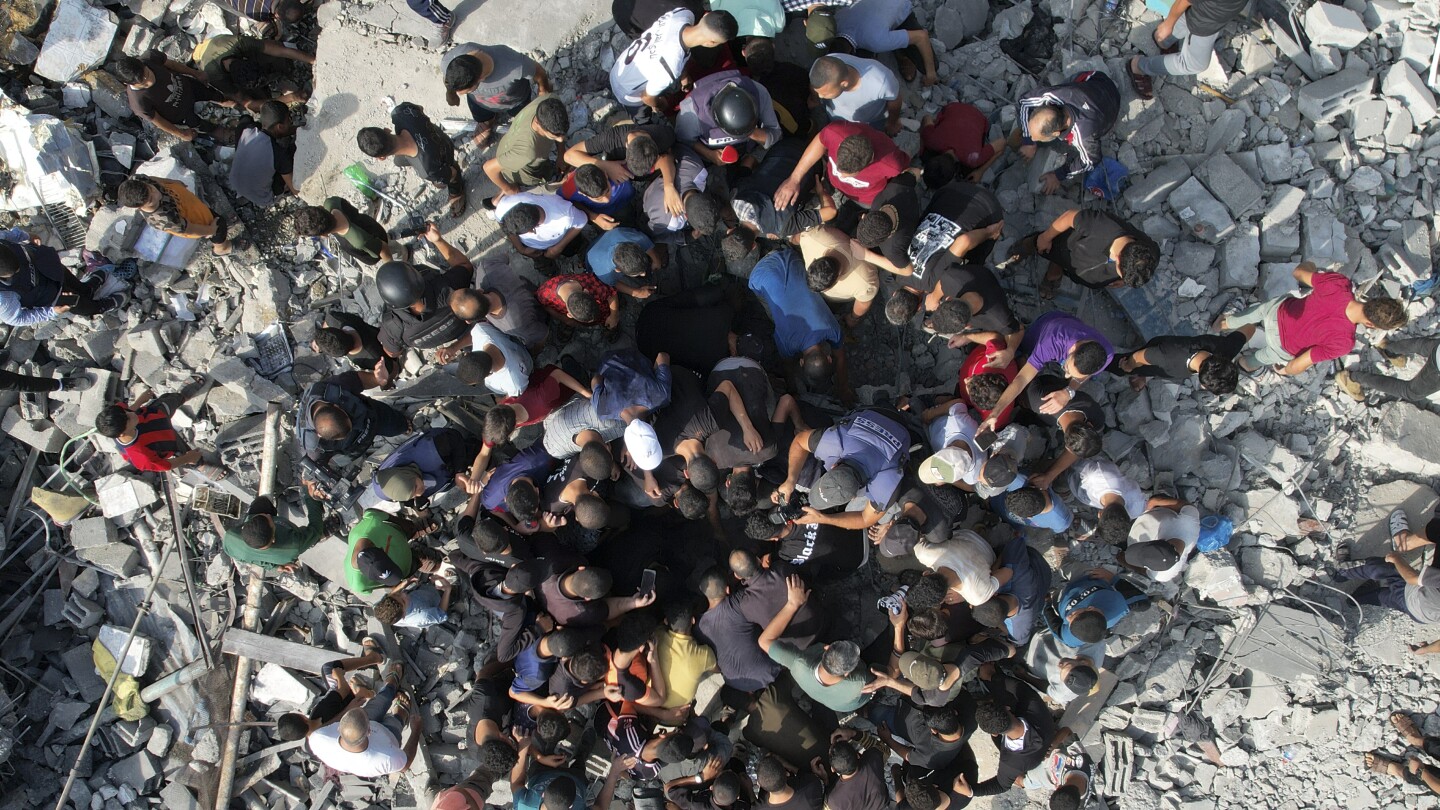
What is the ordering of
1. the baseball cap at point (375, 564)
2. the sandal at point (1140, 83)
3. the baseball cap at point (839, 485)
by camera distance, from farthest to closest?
the sandal at point (1140, 83) → the baseball cap at point (375, 564) → the baseball cap at point (839, 485)

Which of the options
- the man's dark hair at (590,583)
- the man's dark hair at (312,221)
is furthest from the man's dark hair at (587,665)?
the man's dark hair at (312,221)

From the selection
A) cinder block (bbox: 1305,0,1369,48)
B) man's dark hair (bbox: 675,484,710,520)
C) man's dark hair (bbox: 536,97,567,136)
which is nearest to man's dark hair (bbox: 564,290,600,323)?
man's dark hair (bbox: 536,97,567,136)

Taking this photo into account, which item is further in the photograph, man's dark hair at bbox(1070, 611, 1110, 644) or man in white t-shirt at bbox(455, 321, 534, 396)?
man in white t-shirt at bbox(455, 321, 534, 396)

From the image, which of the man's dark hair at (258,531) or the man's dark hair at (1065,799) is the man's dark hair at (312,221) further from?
the man's dark hair at (1065,799)

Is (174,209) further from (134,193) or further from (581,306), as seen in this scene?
(581,306)

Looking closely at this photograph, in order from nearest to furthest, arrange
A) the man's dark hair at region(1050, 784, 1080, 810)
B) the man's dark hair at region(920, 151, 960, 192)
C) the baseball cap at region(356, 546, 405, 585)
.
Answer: the man's dark hair at region(1050, 784, 1080, 810)
the baseball cap at region(356, 546, 405, 585)
the man's dark hair at region(920, 151, 960, 192)

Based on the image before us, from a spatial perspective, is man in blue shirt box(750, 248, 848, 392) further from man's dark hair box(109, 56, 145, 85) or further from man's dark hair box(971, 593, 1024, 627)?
man's dark hair box(109, 56, 145, 85)
